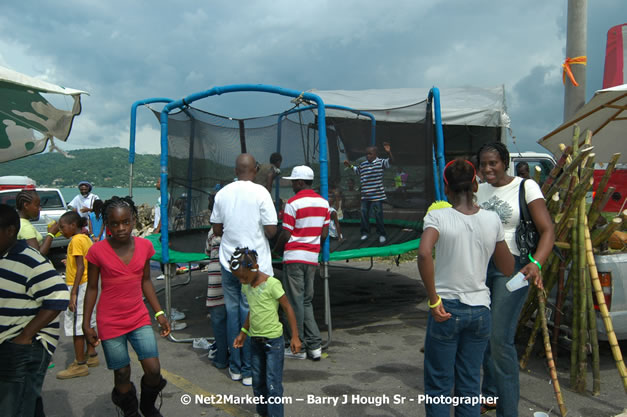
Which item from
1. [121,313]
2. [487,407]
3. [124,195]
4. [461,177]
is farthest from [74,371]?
[124,195]

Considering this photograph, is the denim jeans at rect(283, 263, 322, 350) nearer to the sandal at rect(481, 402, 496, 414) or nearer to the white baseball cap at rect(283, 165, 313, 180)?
the white baseball cap at rect(283, 165, 313, 180)

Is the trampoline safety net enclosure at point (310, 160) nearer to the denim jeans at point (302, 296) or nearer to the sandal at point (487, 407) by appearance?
the denim jeans at point (302, 296)

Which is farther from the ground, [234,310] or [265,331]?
[265,331]

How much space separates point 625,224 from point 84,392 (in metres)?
5.13

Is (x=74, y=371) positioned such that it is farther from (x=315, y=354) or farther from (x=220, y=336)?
(x=315, y=354)

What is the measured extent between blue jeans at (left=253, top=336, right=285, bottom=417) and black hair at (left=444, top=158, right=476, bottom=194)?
62.8 inches

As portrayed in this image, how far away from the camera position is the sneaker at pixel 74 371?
422 cm

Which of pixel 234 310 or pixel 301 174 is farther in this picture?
pixel 301 174

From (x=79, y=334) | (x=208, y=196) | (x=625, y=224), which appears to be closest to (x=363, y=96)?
(x=208, y=196)

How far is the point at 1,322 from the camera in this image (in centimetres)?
226

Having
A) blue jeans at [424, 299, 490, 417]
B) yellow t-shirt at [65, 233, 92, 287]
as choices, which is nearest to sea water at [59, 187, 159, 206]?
yellow t-shirt at [65, 233, 92, 287]

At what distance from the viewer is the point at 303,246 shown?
462 cm

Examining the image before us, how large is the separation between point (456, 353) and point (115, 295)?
2.22 metres

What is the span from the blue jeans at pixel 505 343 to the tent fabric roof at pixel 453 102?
18.8 ft
